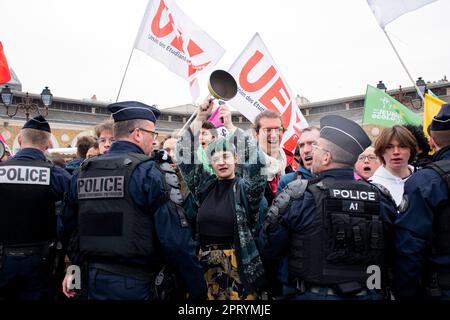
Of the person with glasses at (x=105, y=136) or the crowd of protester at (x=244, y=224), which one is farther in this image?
the person with glasses at (x=105, y=136)

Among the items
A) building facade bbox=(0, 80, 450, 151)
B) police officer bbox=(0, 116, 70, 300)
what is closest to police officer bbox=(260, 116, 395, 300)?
police officer bbox=(0, 116, 70, 300)

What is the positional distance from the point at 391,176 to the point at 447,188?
3.93ft

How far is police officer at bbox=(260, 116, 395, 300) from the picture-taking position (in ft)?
8.76

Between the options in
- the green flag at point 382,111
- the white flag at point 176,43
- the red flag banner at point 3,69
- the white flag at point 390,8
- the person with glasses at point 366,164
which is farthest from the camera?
the green flag at point 382,111

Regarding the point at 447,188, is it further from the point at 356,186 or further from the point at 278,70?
the point at 278,70

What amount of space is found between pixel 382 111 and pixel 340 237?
542 centimetres

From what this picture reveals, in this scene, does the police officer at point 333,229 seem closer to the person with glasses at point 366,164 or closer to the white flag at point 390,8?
the person with glasses at point 366,164

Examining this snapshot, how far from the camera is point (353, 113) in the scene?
1094 inches

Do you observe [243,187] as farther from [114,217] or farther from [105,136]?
[105,136]

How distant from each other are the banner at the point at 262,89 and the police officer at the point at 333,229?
282 centimetres

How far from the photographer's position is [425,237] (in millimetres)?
2699

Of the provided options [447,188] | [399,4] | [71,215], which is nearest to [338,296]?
[447,188]

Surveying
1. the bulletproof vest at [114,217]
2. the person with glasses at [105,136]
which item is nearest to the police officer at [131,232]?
the bulletproof vest at [114,217]

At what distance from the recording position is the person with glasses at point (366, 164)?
4.66 m
